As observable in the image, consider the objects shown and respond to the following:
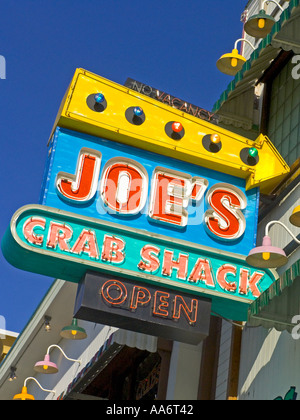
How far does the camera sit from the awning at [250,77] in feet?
Result: 49.7

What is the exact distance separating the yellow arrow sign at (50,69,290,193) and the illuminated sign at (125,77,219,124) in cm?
143

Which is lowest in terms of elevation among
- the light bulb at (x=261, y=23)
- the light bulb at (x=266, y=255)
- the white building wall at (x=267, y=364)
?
the white building wall at (x=267, y=364)

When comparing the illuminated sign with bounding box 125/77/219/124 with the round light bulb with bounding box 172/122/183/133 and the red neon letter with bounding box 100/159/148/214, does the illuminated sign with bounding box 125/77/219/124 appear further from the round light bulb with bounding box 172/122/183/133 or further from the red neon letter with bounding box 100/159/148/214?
the red neon letter with bounding box 100/159/148/214

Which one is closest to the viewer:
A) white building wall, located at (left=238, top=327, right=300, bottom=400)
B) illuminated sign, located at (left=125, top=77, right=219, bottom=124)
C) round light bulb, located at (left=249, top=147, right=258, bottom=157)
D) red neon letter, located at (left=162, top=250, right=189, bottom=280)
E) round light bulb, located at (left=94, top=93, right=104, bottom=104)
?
white building wall, located at (left=238, top=327, right=300, bottom=400)

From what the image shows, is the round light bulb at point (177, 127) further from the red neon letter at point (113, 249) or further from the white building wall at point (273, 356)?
the red neon letter at point (113, 249)

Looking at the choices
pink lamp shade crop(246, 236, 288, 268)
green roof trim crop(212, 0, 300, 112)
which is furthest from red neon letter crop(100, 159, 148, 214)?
green roof trim crop(212, 0, 300, 112)

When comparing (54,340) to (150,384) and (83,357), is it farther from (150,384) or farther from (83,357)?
(150,384)

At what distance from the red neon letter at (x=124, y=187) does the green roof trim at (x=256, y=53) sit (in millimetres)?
3082

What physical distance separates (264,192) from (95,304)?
4556mm

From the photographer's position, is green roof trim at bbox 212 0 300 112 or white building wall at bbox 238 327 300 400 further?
green roof trim at bbox 212 0 300 112

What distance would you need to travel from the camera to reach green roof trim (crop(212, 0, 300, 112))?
14625 millimetres

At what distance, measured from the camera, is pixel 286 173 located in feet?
51.6

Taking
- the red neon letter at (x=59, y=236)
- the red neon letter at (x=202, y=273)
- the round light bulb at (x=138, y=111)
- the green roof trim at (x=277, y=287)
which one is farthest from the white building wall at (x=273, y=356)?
the red neon letter at (x=59, y=236)
